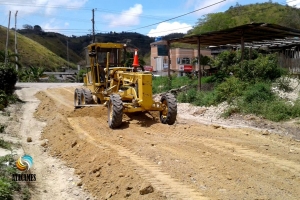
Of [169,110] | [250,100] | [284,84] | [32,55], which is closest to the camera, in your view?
[169,110]

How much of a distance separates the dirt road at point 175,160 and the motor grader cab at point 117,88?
0.52 metres

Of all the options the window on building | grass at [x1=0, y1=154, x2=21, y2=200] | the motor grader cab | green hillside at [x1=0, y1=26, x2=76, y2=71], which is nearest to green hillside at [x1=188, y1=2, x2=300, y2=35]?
the window on building

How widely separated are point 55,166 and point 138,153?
190 cm

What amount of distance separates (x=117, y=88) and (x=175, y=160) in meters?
5.73

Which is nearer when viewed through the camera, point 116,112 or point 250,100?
point 116,112

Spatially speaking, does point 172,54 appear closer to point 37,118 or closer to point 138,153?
point 37,118

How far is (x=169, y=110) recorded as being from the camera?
1082cm

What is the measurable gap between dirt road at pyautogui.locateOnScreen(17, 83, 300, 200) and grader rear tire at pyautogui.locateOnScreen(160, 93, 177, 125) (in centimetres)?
33

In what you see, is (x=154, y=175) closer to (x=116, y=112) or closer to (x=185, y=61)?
(x=116, y=112)

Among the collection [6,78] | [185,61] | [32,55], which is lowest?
[6,78]

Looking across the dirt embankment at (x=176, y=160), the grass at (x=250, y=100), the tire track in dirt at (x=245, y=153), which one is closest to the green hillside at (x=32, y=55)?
the grass at (x=250, y=100)

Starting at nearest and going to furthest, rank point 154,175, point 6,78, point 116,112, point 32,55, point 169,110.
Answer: point 154,175, point 116,112, point 169,110, point 6,78, point 32,55

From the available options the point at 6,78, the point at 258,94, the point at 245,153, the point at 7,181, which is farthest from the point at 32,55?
the point at 7,181

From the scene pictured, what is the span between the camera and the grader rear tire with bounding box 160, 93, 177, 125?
35.5 feet
